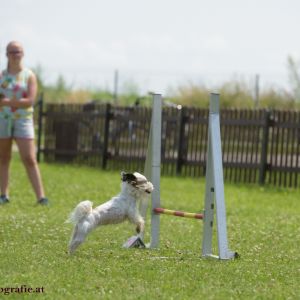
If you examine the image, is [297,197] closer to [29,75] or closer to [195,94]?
[29,75]

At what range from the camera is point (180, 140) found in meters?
20.3

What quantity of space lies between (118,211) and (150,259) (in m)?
0.60

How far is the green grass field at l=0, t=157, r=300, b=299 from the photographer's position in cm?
636

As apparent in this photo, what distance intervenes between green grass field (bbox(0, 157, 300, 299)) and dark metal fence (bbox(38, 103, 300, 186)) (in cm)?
456

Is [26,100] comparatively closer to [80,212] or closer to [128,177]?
[128,177]

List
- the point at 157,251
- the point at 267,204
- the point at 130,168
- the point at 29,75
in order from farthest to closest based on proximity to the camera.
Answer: the point at 130,168 < the point at 267,204 < the point at 29,75 < the point at 157,251

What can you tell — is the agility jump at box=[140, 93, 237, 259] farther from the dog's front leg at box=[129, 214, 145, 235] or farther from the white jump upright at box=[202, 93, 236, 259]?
the dog's front leg at box=[129, 214, 145, 235]

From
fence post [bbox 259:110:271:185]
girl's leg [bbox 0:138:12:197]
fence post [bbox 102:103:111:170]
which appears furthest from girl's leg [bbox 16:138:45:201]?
fence post [bbox 102:103:111:170]

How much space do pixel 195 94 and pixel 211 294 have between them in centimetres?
2771

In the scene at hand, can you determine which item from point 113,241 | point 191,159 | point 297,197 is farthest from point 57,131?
point 113,241

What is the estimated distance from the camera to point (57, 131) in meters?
24.0

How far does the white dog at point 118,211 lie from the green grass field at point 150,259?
9.1 inches

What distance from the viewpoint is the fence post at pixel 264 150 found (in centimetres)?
1848

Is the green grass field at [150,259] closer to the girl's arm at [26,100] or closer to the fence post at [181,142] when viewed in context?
the girl's arm at [26,100]
